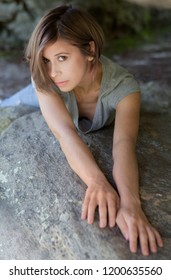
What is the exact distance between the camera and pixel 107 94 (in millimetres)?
1948

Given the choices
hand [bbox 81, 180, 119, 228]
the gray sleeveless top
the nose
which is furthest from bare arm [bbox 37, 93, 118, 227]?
the nose

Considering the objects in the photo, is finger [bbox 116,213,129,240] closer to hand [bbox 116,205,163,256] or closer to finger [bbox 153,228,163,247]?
hand [bbox 116,205,163,256]

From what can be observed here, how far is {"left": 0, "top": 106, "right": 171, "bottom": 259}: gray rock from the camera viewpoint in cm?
140

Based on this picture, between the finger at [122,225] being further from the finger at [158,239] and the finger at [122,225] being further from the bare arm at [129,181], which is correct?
the finger at [158,239]

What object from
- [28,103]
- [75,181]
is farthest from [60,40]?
[28,103]

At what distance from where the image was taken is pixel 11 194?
175 cm

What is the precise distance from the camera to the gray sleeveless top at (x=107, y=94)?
1.93 meters

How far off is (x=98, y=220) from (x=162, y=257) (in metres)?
0.27

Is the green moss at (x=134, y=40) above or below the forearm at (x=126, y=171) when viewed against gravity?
below

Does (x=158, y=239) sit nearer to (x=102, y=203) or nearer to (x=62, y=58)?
(x=102, y=203)

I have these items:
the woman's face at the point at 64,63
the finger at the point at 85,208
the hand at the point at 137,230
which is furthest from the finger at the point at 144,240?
the woman's face at the point at 64,63

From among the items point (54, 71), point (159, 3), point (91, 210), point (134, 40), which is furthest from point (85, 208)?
point (159, 3)

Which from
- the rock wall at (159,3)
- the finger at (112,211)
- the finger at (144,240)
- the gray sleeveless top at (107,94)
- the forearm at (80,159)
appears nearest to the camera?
the finger at (144,240)

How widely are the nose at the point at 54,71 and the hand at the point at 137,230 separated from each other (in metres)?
0.64
